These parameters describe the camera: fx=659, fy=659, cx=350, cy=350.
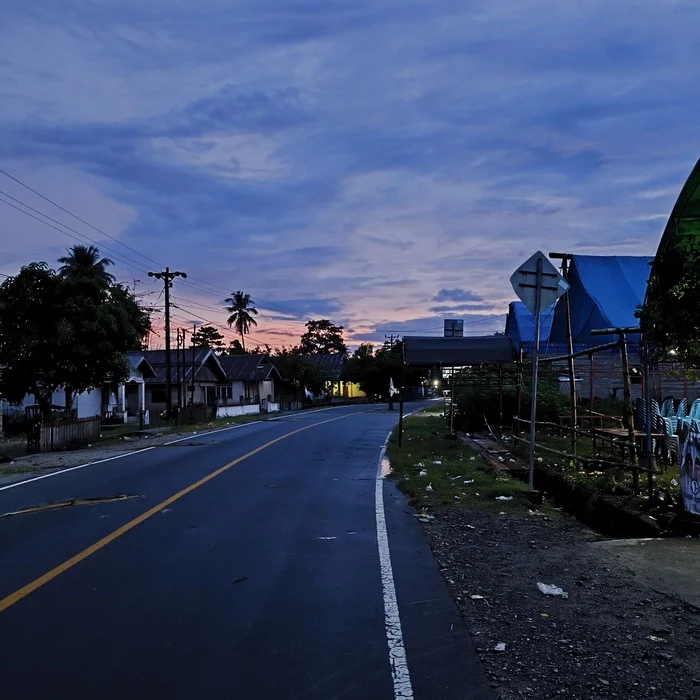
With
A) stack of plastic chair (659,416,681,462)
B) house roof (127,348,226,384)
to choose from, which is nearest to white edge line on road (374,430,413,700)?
stack of plastic chair (659,416,681,462)

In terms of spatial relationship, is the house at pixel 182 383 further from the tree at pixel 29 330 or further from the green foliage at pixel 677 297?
the green foliage at pixel 677 297

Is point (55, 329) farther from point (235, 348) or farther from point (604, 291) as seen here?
point (235, 348)

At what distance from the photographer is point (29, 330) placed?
22.2 metres

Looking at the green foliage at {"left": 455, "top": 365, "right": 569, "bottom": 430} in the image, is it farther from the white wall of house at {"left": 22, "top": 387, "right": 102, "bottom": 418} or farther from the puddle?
the white wall of house at {"left": 22, "top": 387, "right": 102, "bottom": 418}

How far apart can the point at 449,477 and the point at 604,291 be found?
7508mm

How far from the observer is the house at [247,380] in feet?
→ 196

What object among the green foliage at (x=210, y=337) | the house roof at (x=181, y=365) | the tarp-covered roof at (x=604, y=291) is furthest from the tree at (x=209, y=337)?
the tarp-covered roof at (x=604, y=291)

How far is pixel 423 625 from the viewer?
16.0 feet

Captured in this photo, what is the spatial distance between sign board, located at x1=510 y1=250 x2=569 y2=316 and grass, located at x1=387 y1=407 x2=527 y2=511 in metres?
2.96

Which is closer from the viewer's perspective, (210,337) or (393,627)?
(393,627)

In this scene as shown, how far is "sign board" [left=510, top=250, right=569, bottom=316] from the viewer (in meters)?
10.4

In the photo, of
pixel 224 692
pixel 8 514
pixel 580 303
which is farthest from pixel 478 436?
pixel 224 692

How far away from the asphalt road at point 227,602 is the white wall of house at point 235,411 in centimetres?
3553

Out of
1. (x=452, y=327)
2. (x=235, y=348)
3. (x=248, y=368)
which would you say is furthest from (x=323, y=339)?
(x=452, y=327)
